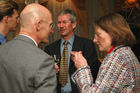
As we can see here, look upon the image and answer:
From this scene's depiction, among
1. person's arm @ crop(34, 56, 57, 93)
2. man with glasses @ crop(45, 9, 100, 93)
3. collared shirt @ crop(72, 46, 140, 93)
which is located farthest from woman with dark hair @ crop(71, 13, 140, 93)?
man with glasses @ crop(45, 9, 100, 93)

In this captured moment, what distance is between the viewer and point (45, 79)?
1.08 metres

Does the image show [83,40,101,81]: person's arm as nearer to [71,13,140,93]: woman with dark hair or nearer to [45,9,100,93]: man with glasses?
[45,9,100,93]: man with glasses

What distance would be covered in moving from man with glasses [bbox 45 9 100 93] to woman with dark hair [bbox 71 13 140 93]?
77 centimetres

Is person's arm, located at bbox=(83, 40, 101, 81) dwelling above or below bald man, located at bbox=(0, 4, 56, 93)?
below

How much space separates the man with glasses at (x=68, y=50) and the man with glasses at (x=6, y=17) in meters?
0.65

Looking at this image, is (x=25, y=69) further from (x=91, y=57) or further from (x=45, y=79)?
(x=91, y=57)

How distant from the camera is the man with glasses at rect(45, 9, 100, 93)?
222 cm

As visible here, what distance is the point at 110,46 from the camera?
1479mm

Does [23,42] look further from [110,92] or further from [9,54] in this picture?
[110,92]

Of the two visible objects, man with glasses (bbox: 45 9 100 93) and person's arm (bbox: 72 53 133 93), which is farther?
man with glasses (bbox: 45 9 100 93)

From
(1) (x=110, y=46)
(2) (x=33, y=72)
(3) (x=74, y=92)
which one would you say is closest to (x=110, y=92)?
(1) (x=110, y=46)

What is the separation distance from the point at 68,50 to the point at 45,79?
132 centimetres

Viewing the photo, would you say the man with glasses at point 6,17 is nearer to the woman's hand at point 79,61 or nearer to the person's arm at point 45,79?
the woman's hand at point 79,61

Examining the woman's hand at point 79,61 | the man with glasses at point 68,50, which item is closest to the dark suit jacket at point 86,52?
the man with glasses at point 68,50
